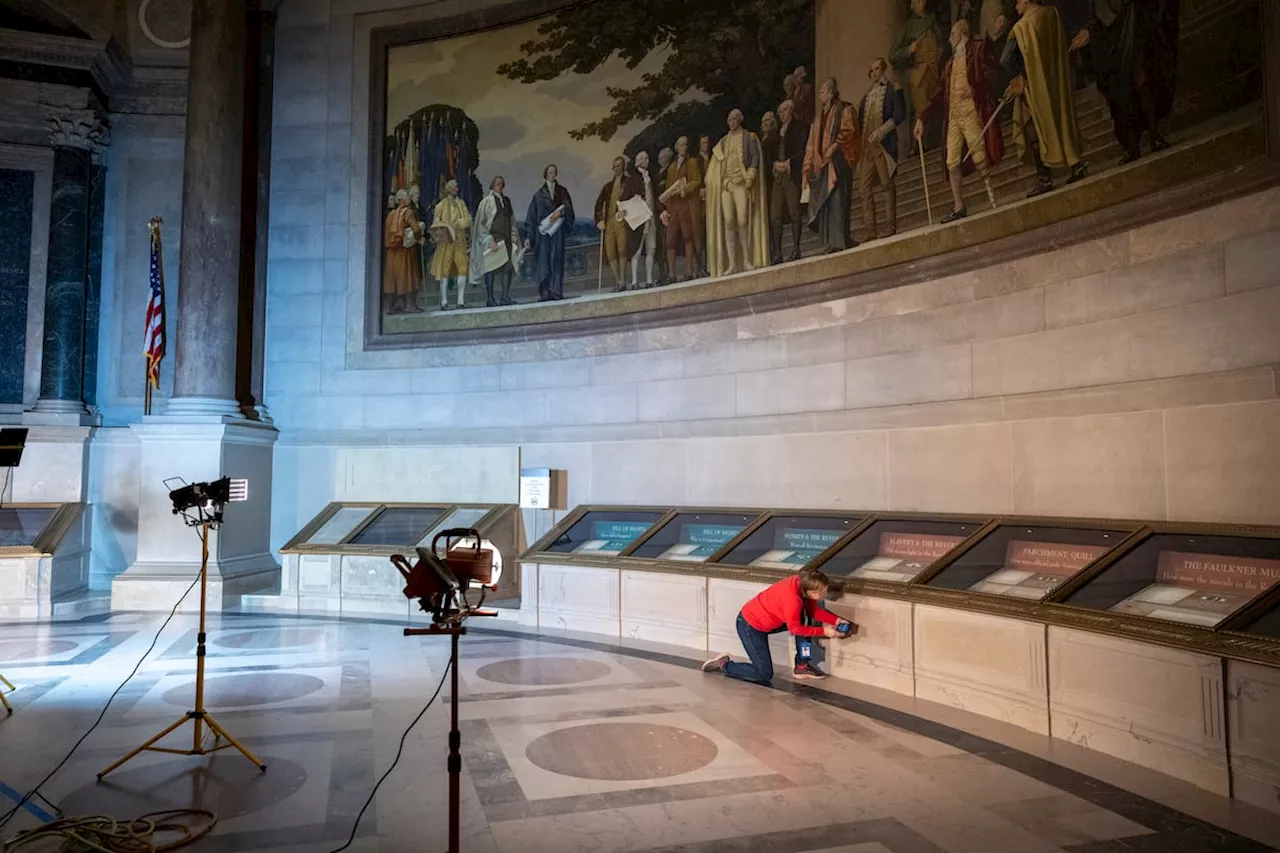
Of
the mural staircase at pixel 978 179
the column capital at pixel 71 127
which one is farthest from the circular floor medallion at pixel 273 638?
the column capital at pixel 71 127

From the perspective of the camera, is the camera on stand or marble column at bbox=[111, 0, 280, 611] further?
marble column at bbox=[111, 0, 280, 611]

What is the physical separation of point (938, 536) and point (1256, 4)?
4931mm

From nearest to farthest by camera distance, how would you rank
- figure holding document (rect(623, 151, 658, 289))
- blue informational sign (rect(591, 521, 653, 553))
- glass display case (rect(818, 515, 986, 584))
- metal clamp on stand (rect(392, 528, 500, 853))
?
1. metal clamp on stand (rect(392, 528, 500, 853))
2. glass display case (rect(818, 515, 986, 584))
3. blue informational sign (rect(591, 521, 653, 553))
4. figure holding document (rect(623, 151, 658, 289))

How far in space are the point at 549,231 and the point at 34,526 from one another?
892 cm

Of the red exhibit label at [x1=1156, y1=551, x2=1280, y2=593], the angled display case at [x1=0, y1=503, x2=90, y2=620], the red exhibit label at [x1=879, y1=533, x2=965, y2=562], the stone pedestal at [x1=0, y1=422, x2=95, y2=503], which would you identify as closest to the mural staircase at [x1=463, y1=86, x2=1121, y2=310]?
the red exhibit label at [x1=879, y1=533, x2=965, y2=562]

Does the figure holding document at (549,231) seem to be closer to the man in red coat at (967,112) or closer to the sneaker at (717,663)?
→ the man in red coat at (967,112)

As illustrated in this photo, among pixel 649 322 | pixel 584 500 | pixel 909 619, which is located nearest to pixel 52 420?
pixel 584 500

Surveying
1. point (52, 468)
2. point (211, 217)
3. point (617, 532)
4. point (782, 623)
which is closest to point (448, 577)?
point (782, 623)

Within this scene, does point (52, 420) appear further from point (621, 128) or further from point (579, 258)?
point (621, 128)

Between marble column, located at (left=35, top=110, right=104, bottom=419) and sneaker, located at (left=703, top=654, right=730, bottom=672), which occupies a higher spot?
marble column, located at (left=35, top=110, right=104, bottom=419)

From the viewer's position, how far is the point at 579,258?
547 inches

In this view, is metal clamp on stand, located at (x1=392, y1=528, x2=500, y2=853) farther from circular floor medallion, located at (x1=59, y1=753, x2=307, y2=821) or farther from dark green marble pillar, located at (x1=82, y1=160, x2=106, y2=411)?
dark green marble pillar, located at (x1=82, y1=160, x2=106, y2=411)

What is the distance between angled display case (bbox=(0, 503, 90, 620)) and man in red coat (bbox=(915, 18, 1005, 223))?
1250cm

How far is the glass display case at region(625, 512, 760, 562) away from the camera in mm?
9914
